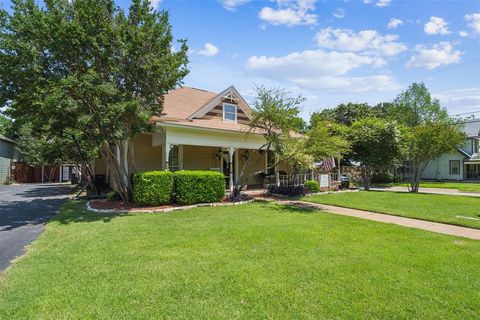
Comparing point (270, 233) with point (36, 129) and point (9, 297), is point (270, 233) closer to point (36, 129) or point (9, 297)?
point (9, 297)

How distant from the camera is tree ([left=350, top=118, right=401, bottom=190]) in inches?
827

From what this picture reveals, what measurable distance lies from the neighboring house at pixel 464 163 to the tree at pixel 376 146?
1695 centimetres

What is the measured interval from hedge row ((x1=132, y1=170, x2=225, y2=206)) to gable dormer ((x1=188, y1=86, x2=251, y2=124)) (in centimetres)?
482

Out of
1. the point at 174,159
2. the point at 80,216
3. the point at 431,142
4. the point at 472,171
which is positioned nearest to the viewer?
the point at 80,216

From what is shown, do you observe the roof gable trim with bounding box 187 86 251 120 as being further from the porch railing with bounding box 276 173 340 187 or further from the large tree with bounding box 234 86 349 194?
the porch railing with bounding box 276 173 340 187

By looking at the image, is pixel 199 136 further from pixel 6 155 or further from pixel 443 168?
pixel 443 168

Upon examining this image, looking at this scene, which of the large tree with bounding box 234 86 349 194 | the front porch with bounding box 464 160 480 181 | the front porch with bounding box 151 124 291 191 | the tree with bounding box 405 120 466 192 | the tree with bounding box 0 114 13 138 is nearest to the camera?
the large tree with bounding box 234 86 349 194

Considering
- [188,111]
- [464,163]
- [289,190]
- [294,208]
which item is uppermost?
[188,111]

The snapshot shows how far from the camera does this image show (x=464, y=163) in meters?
33.3

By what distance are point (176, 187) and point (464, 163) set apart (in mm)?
35434

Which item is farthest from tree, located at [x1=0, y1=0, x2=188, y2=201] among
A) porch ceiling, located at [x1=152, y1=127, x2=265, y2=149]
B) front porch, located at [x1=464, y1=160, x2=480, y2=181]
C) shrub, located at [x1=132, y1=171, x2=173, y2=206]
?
front porch, located at [x1=464, y1=160, x2=480, y2=181]

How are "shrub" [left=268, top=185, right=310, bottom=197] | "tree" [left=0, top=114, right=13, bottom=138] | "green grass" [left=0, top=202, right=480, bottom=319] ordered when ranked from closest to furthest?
1. "green grass" [left=0, top=202, right=480, bottom=319]
2. "shrub" [left=268, top=185, right=310, bottom=197]
3. "tree" [left=0, top=114, right=13, bottom=138]

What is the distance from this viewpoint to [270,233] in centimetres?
719

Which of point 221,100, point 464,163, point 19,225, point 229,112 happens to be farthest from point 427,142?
point 19,225
